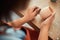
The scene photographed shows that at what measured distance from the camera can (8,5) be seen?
1.19 meters

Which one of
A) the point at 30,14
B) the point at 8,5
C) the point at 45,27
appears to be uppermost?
the point at 8,5

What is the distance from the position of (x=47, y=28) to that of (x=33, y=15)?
0.16m

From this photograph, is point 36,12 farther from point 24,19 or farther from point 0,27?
point 0,27

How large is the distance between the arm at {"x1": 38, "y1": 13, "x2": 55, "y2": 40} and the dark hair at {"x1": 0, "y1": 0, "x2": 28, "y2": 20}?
12.0 inches

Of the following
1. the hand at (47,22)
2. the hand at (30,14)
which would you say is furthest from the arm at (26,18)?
the hand at (47,22)

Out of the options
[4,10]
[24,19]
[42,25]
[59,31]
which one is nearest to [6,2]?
[4,10]

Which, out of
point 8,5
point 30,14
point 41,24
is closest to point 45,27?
point 41,24

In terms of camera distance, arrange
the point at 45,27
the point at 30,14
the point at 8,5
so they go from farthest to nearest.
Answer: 1. the point at 8,5
2. the point at 30,14
3. the point at 45,27

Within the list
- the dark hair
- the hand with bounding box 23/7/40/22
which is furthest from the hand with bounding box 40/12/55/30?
the dark hair

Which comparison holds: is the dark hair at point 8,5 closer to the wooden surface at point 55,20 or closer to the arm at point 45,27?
the wooden surface at point 55,20

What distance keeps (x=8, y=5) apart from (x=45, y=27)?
1.31 ft

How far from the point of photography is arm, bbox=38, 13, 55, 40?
0.90 metres

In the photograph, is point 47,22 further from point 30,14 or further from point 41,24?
point 30,14

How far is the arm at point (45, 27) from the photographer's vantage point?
90 cm
